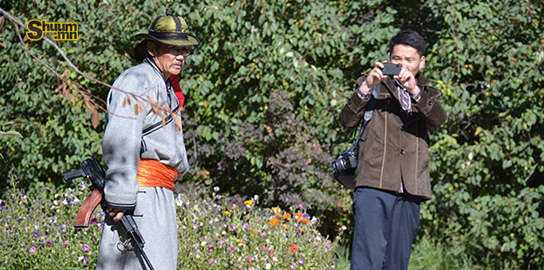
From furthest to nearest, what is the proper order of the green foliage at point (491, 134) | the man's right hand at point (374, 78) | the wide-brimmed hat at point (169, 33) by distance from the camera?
1. the green foliage at point (491, 134)
2. the man's right hand at point (374, 78)
3. the wide-brimmed hat at point (169, 33)

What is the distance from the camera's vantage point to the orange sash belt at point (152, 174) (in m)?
2.51

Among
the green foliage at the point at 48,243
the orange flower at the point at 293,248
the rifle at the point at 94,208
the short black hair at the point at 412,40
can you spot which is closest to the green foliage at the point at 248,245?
the orange flower at the point at 293,248

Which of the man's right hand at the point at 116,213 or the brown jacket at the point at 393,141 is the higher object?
the brown jacket at the point at 393,141

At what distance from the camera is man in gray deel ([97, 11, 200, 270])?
2375 millimetres

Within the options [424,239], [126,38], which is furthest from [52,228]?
[424,239]

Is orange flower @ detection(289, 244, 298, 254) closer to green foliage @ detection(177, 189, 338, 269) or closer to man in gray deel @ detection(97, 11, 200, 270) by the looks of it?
green foliage @ detection(177, 189, 338, 269)

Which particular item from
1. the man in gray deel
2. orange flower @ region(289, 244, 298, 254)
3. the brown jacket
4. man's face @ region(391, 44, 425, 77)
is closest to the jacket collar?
the man in gray deel

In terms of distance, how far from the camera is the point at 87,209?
248 centimetres

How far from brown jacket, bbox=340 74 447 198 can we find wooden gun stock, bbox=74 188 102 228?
4.77ft

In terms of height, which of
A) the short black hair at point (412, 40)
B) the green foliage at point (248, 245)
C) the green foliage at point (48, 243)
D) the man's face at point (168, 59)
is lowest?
the green foliage at point (48, 243)

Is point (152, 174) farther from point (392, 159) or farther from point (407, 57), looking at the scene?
point (407, 57)

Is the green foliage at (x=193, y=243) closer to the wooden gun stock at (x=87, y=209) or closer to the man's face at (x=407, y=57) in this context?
the wooden gun stock at (x=87, y=209)

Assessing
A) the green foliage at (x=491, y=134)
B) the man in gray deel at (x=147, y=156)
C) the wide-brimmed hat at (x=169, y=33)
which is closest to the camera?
the man in gray deel at (x=147, y=156)

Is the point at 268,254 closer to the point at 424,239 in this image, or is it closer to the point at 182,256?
the point at 182,256
